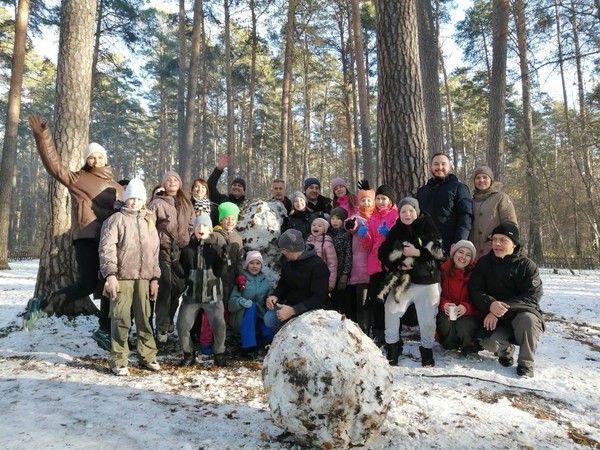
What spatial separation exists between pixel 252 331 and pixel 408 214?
2162 millimetres

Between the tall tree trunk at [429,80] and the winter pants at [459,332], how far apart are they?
4.92 meters

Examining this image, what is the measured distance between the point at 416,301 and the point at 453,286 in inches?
22.1

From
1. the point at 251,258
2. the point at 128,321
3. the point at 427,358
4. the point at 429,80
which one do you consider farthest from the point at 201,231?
the point at 429,80

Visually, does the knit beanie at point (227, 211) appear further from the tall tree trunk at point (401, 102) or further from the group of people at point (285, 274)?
the tall tree trunk at point (401, 102)

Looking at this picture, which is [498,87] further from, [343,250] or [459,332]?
[459,332]

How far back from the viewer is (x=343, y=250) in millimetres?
4762

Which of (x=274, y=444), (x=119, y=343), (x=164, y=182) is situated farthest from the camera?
(x=164, y=182)

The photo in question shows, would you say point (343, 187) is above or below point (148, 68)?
below

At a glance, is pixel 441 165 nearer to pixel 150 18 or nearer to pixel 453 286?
pixel 453 286

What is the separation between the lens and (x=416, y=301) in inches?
164

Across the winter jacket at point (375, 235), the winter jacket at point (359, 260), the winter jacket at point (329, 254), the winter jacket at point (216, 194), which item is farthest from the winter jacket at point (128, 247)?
the winter jacket at point (375, 235)

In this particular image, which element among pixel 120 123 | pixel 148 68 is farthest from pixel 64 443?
pixel 120 123

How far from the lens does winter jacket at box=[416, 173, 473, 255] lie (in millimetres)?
4723

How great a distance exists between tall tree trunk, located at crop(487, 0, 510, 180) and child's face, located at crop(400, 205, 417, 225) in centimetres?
797
